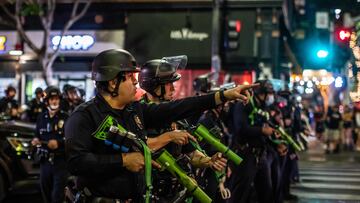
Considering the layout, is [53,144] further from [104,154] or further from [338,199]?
[338,199]

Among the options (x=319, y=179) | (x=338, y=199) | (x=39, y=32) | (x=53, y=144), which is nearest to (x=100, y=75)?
(x=53, y=144)

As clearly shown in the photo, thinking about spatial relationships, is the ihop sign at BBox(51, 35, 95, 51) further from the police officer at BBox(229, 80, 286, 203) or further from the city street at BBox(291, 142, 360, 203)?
the police officer at BBox(229, 80, 286, 203)

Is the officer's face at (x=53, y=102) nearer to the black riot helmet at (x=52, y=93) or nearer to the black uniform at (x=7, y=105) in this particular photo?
the black riot helmet at (x=52, y=93)

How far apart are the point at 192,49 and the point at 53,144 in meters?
13.3

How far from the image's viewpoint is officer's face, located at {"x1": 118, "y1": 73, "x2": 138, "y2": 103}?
3.74 metres

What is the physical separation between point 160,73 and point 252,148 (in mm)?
2903

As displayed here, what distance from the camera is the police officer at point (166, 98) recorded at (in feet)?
15.2

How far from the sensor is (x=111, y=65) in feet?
12.2

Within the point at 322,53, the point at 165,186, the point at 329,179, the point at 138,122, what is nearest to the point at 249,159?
the point at 165,186

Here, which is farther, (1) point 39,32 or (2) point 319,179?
(1) point 39,32

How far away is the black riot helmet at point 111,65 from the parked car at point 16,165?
5003 millimetres

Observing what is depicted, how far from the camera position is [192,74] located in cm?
2009

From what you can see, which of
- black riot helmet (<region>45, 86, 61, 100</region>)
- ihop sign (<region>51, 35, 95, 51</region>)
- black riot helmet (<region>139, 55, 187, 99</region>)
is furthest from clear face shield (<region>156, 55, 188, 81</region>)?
ihop sign (<region>51, 35, 95, 51</region>)

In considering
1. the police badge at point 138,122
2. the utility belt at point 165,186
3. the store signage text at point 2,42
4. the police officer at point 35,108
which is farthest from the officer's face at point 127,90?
the store signage text at point 2,42
